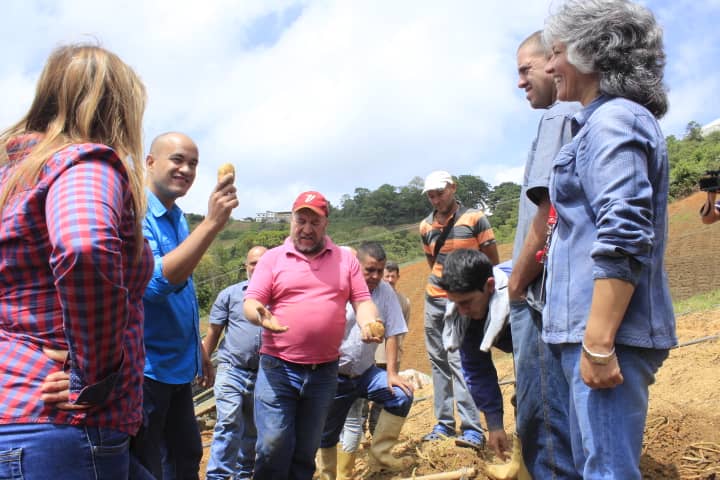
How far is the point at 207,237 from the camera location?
261 centimetres

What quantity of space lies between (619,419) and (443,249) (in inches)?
144

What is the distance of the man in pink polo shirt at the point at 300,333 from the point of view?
12.5 feet

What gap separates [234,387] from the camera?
5.35 metres

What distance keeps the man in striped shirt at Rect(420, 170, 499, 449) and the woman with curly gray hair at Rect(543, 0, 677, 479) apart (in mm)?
3249

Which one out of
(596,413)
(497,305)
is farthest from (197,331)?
(596,413)

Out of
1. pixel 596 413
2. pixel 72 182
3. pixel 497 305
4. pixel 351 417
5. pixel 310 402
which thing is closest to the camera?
pixel 72 182

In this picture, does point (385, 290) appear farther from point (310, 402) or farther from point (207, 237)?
point (207, 237)

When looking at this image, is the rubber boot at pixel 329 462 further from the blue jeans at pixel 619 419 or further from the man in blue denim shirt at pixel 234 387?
the blue jeans at pixel 619 419

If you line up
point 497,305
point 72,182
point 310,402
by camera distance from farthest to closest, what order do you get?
point 310,402
point 497,305
point 72,182

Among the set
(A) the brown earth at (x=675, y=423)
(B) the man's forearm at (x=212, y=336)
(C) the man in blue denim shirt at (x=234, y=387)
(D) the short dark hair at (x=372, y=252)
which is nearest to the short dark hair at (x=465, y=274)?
(A) the brown earth at (x=675, y=423)

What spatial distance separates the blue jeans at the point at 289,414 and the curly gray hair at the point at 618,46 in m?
2.35

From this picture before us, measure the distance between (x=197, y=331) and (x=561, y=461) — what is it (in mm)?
1767

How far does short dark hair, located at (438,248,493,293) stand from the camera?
130 inches

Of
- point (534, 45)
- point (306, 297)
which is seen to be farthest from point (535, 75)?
point (306, 297)
